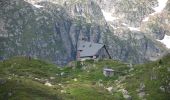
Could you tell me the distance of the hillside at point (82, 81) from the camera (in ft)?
352

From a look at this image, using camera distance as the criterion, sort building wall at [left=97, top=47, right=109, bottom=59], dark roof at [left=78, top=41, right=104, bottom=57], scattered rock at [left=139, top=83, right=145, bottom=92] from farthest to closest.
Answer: building wall at [left=97, top=47, right=109, bottom=59] → dark roof at [left=78, top=41, right=104, bottom=57] → scattered rock at [left=139, top=83, right=145, bottom=92]

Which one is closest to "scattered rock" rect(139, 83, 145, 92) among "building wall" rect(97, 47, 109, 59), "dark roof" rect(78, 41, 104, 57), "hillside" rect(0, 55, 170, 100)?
"hillside" rect(0, 55, 170, 100)

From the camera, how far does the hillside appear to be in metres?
107

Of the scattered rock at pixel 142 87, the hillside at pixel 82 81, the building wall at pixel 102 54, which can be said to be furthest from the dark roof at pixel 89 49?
the scattered rock at pixel 142 87

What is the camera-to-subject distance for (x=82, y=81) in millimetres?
136375

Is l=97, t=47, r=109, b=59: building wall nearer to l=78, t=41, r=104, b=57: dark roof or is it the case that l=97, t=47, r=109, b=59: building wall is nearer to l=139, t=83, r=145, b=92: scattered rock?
l=78, t=41, r=104, b=57: dark roof

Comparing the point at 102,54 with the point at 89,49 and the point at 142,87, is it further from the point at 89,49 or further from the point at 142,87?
the point at 142,87

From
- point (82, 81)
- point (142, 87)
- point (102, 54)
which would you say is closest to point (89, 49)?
point (102, 54)

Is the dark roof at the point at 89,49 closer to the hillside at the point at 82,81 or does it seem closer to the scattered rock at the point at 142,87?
the hillside at the point at 82,81

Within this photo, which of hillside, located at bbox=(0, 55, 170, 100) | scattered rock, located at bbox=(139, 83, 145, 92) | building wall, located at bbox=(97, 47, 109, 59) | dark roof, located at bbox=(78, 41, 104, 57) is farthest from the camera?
building wall, located at bbox=(97, 47, 109, 59)

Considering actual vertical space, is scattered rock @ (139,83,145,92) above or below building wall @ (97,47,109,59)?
below

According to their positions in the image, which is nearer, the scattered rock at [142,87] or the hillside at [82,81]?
the hillside at [82,81]

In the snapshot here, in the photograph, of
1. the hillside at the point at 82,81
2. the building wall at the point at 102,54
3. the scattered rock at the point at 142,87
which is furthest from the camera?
the building wall at the point at 102,54

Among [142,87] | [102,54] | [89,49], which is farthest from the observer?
[102,54]
